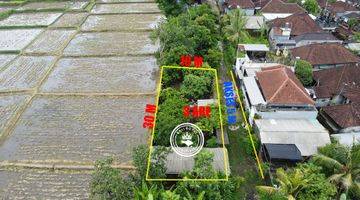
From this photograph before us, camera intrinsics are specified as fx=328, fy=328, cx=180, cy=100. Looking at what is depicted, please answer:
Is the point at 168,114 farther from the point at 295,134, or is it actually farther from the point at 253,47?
the point at 253,47

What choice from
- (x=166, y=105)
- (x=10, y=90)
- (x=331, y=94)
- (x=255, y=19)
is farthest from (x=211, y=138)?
(x=255, y=19)

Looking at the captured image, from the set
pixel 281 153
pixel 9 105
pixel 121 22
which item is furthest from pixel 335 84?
pixel 121 22

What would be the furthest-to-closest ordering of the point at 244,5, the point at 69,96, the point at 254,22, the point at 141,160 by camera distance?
the point at 244,5 → the point at 254,22 → the point at 69,96 → the point at 141,160

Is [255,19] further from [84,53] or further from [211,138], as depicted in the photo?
[211,138]

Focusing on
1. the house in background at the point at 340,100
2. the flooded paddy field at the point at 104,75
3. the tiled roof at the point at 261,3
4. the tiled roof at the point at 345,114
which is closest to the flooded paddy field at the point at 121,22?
the flooded paddy field at the point at 104,75

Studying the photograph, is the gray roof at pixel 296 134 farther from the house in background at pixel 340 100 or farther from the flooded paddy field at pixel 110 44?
the flooded paddy field at pixel 110 44

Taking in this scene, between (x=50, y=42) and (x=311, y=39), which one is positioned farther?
(x=50, y=42)

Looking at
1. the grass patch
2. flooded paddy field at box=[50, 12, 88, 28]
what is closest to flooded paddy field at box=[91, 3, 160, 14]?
flooded paddy field at box=[50, 12, 88, 28]
